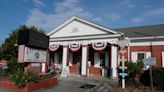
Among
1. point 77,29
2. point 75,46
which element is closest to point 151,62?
point 75,46

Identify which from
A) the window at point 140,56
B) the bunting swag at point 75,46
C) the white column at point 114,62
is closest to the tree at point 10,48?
the bunting swag at point 75,46

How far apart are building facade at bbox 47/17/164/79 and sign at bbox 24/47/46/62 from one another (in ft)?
18.8

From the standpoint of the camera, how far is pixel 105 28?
19281mm

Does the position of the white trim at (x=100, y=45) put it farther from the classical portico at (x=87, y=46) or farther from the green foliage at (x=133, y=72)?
the green foliage at (x=133, y=72)

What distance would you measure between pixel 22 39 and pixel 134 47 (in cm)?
1336

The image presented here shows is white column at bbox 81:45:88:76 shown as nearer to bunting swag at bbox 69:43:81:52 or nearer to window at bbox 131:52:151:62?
bunting swag at bbox 69:43:81:52

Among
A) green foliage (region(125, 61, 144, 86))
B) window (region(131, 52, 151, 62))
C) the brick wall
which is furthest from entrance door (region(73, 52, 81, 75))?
green foliage (region(125, 61, 144, 86))

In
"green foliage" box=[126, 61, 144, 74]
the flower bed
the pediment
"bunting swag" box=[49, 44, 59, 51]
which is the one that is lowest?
the flower bed

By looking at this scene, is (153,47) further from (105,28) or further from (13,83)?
(13,83)

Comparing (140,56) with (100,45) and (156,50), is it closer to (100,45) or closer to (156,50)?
(156,50)

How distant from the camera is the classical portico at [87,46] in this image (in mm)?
18688

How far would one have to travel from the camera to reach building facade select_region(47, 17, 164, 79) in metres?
18.8

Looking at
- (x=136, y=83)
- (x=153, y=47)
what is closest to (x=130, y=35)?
(x=153, y=47)

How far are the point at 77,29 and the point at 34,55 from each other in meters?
8.46
